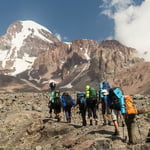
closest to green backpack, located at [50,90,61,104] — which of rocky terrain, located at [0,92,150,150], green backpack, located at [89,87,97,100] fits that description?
rocky terrain, located at [0,92,150,150]

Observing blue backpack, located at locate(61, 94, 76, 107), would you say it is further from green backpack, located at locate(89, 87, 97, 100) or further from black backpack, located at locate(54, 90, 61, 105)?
green backpack, located at locate(89, 87, 97, 100)

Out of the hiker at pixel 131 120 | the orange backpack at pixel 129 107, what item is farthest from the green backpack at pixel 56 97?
the hiker at pixel 131 120

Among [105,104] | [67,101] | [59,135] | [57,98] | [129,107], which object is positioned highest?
[57,98]

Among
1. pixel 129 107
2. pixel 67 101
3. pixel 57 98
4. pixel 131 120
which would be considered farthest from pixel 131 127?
pixel 57 98

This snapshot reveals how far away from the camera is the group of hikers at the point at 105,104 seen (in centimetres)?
1120

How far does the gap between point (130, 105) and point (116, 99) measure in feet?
3.16

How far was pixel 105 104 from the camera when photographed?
14.9 metres

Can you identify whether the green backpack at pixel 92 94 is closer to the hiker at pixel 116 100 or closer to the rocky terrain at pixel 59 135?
the rocky terrain at pixel 59 135

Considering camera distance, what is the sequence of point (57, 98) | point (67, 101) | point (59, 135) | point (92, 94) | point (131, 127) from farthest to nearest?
point (57, 98)
point (67, 101)
point (92, 94)
point (59, 135)
point (131, 127)

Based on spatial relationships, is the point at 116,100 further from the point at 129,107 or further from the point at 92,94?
the point at 92,94

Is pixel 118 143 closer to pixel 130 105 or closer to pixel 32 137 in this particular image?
pixel 130 105

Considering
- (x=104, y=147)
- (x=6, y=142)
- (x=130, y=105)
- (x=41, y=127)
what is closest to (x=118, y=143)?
(x=104, y=147)

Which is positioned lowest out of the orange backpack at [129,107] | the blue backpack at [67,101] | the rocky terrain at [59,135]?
the rocky terrain at [59,135]

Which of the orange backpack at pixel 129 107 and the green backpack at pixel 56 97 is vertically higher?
the green backpack at pixel 56 97
